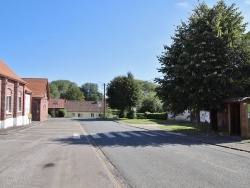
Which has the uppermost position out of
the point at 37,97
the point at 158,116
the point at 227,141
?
the point at 37,97

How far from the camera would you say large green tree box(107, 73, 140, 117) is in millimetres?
63094

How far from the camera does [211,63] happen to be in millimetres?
22453

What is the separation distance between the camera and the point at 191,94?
72.5ft

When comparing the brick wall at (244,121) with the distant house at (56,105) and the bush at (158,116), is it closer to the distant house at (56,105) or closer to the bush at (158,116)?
the bush at (158,116)

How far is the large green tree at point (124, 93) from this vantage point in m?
63.1

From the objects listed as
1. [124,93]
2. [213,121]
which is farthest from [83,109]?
[213,121]

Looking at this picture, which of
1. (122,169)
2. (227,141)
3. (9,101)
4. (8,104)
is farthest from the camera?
(9,101)

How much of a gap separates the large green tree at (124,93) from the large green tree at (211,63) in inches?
1517

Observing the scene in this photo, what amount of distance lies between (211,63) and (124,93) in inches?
1632

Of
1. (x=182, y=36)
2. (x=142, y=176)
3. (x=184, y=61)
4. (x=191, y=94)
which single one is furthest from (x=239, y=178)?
(x=182, y=36)

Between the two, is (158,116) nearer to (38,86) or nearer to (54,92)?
(38,86)

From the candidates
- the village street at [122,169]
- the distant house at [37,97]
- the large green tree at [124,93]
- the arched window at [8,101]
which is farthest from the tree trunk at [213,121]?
the large green tree at [124,93]

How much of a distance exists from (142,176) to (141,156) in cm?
352

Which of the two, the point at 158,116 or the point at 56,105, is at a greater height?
the point at 56,105
